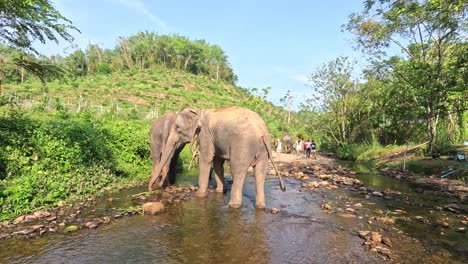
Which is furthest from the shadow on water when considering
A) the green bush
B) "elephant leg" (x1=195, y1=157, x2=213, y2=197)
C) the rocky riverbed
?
the green bush

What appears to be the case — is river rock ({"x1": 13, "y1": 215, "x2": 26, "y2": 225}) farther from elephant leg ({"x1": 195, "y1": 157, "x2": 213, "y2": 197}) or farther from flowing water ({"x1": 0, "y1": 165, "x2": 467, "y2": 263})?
elephant leg ({"x1": 195, "y1": 157, "x2": 213, "y2": 197})

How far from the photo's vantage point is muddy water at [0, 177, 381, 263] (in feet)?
19.1

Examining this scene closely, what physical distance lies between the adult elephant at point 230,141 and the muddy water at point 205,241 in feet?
3.39

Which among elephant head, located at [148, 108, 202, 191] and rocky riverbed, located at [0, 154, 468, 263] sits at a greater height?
elephant head, located at [148, 108, 202, 191]

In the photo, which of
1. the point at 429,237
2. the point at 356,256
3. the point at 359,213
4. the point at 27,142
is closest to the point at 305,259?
the point at 356,256

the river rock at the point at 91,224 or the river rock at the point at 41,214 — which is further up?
the river rock at the point at 41,214

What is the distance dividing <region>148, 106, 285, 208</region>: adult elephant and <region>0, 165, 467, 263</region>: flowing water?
0.94 m

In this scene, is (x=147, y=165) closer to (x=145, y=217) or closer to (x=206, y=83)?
(x=145, y=217)

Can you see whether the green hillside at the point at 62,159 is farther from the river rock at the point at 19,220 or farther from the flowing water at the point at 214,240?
the flowing water at the point at 214,240

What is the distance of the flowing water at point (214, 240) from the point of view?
5.85 metres

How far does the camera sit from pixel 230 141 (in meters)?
9.19

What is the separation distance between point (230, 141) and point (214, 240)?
319 centimetres

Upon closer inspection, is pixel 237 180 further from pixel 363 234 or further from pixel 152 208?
pixel 363 234

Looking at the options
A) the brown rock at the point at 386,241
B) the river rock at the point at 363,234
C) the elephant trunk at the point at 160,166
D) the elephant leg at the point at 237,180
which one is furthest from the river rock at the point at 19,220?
the brown rock at the point at 386,241
